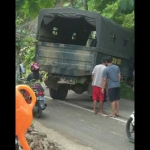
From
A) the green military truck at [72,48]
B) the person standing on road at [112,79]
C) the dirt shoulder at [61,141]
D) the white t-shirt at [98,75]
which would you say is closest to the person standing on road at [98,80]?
the white t-shirt at [98,75]

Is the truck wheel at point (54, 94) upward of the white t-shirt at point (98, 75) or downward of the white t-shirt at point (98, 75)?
downward

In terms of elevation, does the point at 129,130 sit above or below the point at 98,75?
below

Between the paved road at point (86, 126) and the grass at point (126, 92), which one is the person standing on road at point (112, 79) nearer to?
the paved road at point (86, 126)

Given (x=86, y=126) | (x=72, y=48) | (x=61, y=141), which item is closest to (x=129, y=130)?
(x=61, y=141)

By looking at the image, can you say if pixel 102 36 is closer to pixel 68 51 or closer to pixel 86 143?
pixel 68 51

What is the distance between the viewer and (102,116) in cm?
1010

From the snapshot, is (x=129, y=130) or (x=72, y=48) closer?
(x=129, y=130)

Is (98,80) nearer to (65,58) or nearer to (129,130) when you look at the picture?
(65,58)

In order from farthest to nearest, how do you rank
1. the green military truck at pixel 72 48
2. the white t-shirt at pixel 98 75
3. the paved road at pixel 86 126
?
the green military truck at pixel 72 48, the white t-shirt at pixel 98 75, the paved road at pixel 86 126

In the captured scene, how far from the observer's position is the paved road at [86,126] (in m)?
7.15

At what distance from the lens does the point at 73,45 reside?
1163 centimetres

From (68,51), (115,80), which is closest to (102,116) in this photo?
(115,80)

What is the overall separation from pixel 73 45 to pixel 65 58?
1.49 feet

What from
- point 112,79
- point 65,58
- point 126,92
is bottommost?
point 126,92
